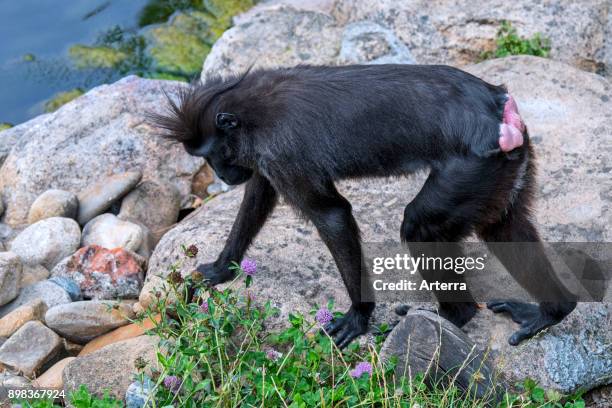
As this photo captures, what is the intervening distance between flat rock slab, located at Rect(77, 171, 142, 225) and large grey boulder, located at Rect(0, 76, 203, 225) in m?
0.36

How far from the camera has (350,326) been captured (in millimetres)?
4781

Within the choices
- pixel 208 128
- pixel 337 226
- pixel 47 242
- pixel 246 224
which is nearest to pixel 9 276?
pixel 47 242

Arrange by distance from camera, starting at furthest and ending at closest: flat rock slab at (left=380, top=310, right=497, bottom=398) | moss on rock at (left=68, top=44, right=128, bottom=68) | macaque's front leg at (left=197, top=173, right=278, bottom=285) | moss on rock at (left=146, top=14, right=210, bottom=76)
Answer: moss on rock at (left=68, top=44, right=128, bottom=68) → moss on rock at (left=146, top=14, right=210, bottom=76) → macaque's front leg at (left=197, top=173, right=278, bottom=285) → flat rock slab at (left=380, top=310, right=497, bottom=398)

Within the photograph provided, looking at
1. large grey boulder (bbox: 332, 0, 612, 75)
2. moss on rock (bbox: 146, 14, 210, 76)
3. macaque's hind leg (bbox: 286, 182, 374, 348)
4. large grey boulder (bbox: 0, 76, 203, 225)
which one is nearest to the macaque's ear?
macaque's hind leg (bbox: 286, 182, 374, 348)

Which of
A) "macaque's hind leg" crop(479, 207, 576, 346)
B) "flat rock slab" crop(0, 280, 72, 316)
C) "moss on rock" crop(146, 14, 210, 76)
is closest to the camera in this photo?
"macaque's hind leg" crop(479, 207, 576, 346)

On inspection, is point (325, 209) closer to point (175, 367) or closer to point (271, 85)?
point (271, 85)

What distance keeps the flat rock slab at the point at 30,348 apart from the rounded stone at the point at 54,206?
1666 mm

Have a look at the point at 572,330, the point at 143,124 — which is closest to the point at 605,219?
the point at 572,330

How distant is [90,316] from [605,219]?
3.37 metres

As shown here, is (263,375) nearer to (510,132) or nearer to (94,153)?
(510,132)

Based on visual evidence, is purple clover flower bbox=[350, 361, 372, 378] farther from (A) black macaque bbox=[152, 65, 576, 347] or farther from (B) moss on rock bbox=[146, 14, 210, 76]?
(B) moss on rock bbox=[146, 14, 210, 76]

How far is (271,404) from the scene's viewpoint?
3.94m

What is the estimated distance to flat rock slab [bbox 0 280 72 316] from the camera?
18.9 ft

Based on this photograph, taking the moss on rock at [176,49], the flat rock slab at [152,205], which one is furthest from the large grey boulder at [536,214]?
the moss on rock at [176,49]
